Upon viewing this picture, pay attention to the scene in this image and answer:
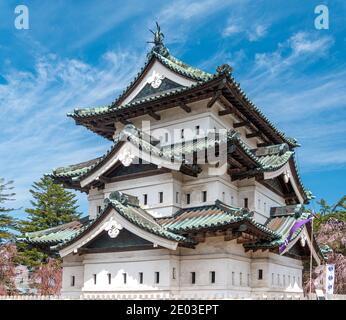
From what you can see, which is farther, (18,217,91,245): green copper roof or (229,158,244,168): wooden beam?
(18,217,91,245): green copper roof

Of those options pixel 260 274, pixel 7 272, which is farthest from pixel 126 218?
pixel 7 272

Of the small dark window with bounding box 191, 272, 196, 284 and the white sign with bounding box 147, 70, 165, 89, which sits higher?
the white sign with bounding box 147, 70, 165, 89

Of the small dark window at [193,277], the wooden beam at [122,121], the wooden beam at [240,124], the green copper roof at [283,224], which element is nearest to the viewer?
the small dark window at [193,277]

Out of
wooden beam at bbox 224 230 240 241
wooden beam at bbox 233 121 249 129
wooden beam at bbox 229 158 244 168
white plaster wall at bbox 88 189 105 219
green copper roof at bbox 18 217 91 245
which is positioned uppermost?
wooden beam at bbox 233 121 249 129

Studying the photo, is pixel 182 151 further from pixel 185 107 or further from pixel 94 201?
pixel 94 201

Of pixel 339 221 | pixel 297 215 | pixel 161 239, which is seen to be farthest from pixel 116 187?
pixel 339 221

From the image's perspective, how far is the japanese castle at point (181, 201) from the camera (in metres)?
19.0

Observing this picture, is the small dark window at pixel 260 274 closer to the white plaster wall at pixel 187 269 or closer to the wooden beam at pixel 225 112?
the white plaster wall at pixel 187 269

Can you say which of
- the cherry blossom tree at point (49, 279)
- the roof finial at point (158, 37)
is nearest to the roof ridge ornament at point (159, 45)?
the roof finial at point (158, 37)

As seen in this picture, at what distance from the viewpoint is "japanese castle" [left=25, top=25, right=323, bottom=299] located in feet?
62.2

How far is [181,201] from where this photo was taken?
2125 centimetres

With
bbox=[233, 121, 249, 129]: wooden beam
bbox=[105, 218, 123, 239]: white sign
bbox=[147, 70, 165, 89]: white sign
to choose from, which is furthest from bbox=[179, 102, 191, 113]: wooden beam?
bbox=[105, 218, 123, 239]: white sign

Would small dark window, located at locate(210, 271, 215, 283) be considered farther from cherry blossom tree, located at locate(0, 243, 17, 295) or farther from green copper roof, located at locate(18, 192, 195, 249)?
cherry blossom tree, located at locate(0, 243, 17, 295)

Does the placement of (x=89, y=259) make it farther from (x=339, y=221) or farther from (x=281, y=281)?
(x=339, y=221)
